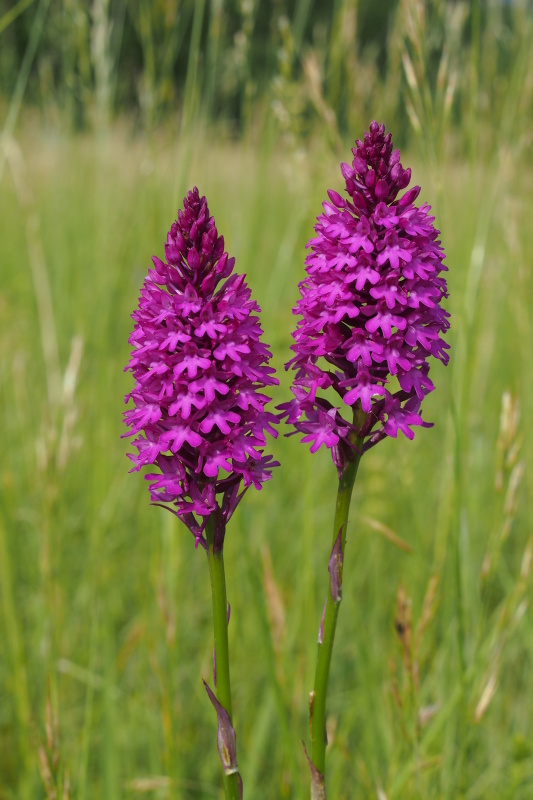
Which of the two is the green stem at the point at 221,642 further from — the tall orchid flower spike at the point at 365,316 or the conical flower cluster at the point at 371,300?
the conical flower cluster at the point at 371,300

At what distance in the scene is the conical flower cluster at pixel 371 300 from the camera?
4.25 feet

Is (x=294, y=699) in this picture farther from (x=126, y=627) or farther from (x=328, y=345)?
(x=328, y=345)

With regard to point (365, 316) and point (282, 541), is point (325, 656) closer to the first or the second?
point (365, 316)

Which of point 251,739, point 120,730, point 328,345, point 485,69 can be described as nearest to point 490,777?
point 251,739

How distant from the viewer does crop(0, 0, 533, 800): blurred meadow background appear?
2379 mm

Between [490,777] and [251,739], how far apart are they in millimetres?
928

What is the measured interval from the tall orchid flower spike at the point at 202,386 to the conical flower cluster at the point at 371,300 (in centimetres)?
11

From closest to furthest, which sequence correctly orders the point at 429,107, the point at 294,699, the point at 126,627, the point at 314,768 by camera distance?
the point at 314,768 < the point at 429,107 < the point at 294,699 < the point at 126,627

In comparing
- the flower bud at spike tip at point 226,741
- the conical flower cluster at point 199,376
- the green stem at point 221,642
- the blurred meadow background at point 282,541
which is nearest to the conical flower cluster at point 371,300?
the conical flower cluster at point 199,376

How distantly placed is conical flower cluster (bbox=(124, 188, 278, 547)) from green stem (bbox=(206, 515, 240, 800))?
0.24ft

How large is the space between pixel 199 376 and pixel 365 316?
0.30m

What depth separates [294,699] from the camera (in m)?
2.88

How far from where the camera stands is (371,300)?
1.37m

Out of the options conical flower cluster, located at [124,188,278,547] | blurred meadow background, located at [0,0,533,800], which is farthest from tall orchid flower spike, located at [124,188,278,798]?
blurred meadow background, located at [0,0,533,800]
